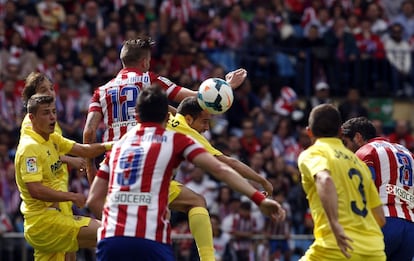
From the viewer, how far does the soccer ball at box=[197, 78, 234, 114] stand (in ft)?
40.4

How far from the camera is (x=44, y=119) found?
12.4 m

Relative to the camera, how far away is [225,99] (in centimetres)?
1238

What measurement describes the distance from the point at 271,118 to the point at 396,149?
1039cm

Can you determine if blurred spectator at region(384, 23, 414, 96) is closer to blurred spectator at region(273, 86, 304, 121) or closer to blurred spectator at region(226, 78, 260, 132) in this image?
blurred spectator at region(273, 86, 304, 121)

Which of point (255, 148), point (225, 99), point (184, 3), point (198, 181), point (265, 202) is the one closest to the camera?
point (265, 202)

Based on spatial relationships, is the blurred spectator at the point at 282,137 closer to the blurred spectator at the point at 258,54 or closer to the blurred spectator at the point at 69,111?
the blurred spectator at the point at 258,54

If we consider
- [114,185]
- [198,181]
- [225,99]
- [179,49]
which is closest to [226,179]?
[114,185]

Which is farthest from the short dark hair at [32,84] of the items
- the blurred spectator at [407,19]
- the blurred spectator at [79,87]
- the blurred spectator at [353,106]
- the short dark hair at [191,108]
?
the blurred spectator at [407,19]

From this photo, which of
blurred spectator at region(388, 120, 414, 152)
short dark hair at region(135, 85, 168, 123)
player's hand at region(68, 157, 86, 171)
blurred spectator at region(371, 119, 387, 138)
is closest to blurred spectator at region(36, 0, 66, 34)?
blurred spectator at region(371, 119, 387, 138)

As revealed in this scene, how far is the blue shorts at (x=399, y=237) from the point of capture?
12789 millimetres

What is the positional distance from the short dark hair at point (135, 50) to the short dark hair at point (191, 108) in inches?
29.2

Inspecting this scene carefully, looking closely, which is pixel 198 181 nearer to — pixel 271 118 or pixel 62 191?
A: pixel 271 118

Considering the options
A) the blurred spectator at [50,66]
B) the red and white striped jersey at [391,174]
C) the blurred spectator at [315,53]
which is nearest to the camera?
the red and white striped jersey at [391,174]

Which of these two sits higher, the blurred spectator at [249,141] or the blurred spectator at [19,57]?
the blurred spectator at [19,57]
